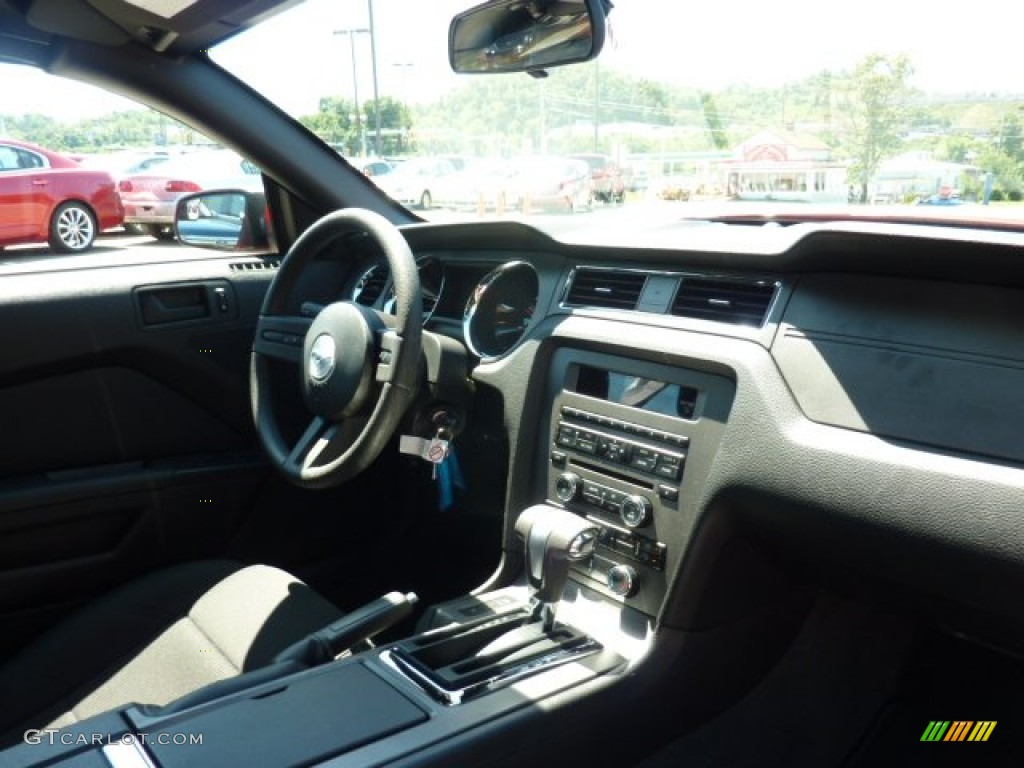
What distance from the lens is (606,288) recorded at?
2.17 metres

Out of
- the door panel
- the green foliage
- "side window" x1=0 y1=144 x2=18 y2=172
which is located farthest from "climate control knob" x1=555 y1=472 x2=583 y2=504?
"side window" x1=0 y1=144 x2=18 y2=172

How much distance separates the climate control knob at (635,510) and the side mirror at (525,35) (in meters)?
0.95

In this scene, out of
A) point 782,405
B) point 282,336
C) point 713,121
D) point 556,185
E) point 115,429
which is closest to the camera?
point 782,405

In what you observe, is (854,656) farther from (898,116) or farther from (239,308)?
(239,308)

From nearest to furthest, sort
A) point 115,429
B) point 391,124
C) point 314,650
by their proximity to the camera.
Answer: point 314,650 → point 115,429 → point 391,124

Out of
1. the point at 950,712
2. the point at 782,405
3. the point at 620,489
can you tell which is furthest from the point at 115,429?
the point at 950,712

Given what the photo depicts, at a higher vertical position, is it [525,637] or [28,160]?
[28,160]

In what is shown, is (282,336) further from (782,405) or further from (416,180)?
(782,405)

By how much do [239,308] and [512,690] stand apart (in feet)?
5.51

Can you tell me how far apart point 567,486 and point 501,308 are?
572 millimetres

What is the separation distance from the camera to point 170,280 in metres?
2.85

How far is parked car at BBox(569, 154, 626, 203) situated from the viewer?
8.96 feet

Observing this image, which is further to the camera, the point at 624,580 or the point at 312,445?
the point at 312,445

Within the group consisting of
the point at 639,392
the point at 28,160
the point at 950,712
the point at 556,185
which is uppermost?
the point at 28,160
